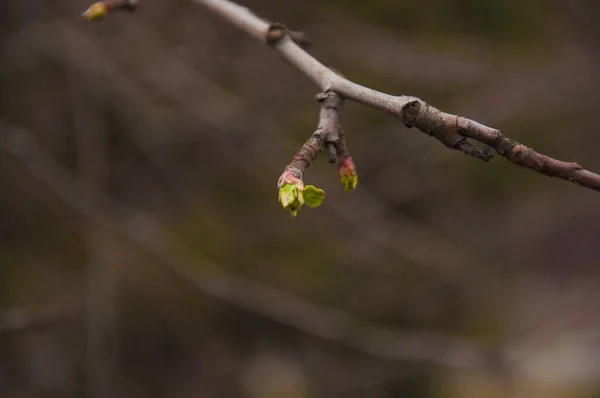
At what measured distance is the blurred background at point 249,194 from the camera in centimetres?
258

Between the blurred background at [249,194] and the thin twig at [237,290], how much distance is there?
1 centimetres

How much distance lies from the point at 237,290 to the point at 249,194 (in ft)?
2.43

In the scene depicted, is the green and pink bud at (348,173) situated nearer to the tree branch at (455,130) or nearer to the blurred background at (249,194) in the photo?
the tree branch at (455,130)

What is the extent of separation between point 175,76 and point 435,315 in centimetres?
210

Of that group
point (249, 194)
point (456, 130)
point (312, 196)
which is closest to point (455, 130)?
point (456, 130)

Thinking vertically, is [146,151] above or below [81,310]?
above

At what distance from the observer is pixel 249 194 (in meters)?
3.24

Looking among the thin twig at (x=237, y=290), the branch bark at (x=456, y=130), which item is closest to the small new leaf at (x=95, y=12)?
the branch bark at (x=456, y=130)

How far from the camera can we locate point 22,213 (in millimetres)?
2615

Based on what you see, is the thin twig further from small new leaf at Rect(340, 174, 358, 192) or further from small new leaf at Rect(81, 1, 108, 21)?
small new leaf at Rect(340, 174, 358, 192)

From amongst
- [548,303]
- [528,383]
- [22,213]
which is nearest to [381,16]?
[22,213]

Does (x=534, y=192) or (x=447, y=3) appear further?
(x=534, y=192)

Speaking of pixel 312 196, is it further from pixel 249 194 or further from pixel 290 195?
pixel 249 194

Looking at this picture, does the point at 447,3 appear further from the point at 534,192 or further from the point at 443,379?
the point at 443,379
